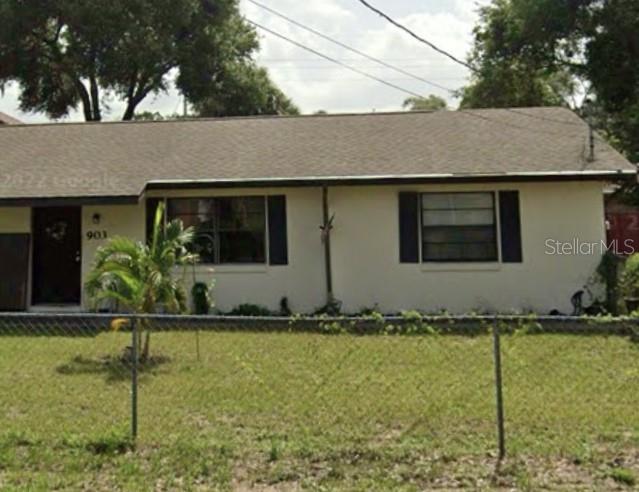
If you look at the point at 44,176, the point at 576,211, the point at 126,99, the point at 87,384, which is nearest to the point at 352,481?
the point at 87,384

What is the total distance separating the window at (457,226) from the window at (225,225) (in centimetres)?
328

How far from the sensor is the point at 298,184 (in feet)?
38.0

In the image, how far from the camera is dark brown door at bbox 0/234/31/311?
1204 centimetres

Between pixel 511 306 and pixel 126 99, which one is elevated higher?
pixel 126 99

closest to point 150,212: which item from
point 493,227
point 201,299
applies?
point 201,299

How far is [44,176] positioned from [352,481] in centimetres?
1053

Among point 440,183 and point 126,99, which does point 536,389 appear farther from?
point 126,99

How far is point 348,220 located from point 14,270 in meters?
6.79

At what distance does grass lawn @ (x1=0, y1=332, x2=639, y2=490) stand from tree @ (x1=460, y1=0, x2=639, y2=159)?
1454 cm

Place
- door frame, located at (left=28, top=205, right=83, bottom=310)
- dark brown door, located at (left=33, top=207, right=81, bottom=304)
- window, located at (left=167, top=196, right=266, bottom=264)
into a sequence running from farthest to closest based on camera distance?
dark brown door, located at (left=33, top=207, right=81, bottom=304) < door frame, located at (left=28, top=205, right=83, bottom=310) < window, located at (left=167, top=196, right=266, bottom=264)

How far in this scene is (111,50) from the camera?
29.4 meters

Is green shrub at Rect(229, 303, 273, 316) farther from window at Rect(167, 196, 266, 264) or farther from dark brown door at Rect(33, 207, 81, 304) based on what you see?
dark brown door at Rect(33, 207, 81, 304)

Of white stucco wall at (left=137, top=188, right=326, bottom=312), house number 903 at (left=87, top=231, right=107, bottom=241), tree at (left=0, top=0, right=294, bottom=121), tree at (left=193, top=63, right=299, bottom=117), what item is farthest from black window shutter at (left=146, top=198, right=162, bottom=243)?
tree at (left=193, top=63, right=299, bottom=117)

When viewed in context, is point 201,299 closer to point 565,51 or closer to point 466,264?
point 466,264
